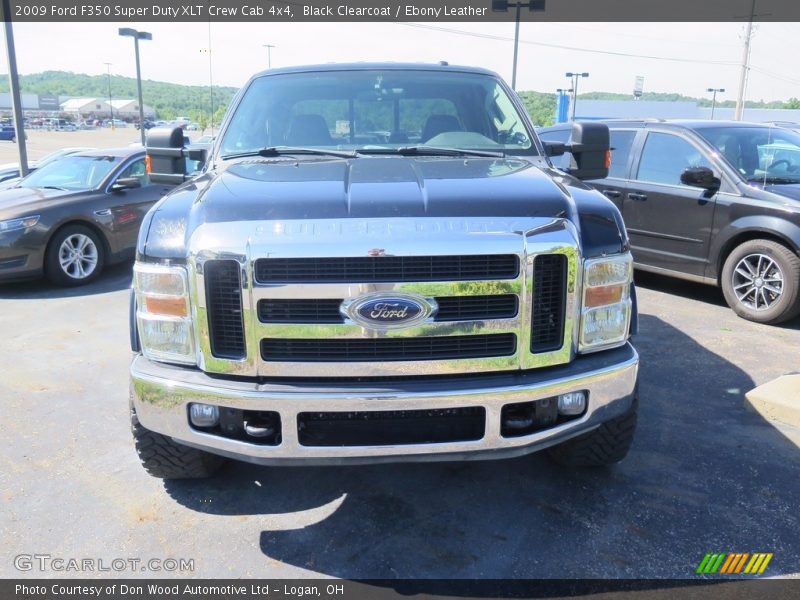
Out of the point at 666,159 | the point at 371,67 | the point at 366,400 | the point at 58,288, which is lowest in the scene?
the point at 58,288

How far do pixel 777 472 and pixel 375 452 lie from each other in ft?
7.36

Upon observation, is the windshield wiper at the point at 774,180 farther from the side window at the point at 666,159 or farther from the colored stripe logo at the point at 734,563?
the colored stripe logo at the point at 734,563

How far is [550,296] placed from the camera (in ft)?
8.63

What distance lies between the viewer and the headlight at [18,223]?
7.39 meters

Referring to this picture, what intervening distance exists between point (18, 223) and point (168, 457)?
5530 mm

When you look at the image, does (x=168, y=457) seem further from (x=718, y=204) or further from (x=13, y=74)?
(x=13, y=74)

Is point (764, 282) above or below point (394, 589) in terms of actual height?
above

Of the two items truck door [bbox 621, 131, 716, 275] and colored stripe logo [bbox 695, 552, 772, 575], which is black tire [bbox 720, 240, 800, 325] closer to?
truck door [bbox 621, 131, 716, 275]

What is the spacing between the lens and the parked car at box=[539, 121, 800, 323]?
6020 millimetres

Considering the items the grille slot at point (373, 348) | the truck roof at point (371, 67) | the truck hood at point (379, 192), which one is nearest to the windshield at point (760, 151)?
the truck roof at point (371, 67)

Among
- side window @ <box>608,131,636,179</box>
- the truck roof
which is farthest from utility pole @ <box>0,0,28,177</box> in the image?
side window @ <box>608,131,636,179</box>

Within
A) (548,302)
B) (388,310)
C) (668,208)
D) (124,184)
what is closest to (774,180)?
→ (668,208)

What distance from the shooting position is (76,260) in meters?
7.92

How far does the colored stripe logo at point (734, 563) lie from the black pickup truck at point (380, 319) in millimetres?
715
